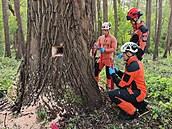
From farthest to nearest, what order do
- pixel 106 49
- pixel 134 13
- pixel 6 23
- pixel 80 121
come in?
pixel 6 23 → pixel 106 49 → pixel 134 13 → pixel 80 121

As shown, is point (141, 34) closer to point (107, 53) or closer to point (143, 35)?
point (143, 35)

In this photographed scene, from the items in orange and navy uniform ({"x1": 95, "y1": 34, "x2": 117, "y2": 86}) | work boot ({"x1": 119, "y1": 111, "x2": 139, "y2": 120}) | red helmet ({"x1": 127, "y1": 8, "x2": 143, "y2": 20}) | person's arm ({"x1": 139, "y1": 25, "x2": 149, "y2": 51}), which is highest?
red helmet ({"x1": 127, "y1": 8, "x2": 143, "y2": 20})

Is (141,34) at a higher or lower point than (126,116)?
higher

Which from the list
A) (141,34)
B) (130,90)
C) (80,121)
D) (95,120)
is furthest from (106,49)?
(80,121)

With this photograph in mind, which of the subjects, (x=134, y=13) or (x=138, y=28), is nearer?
(x=134, y=13)

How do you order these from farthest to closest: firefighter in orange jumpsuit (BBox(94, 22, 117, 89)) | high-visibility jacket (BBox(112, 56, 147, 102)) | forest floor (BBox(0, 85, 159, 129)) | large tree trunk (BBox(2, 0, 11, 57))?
large tree trunk (BBox(2, 0, 11, 57)), firefighter in orange jumpsuit (BBox(94, 22, 117, 89)), high-visibility jacket (BBox(112, 56, 147, 102)), forest floor (BBox(0, 85, 159, 129))

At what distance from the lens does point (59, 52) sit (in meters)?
4.21

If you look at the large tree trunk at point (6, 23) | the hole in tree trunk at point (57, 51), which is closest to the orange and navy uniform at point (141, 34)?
the hole in tree trunk at point (57, 51)

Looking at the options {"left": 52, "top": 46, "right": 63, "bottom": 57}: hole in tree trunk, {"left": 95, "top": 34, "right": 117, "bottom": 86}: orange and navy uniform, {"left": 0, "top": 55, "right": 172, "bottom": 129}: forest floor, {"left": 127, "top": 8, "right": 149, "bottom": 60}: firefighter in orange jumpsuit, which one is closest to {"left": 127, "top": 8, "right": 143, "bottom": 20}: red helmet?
{"left": 127, "top": 8, "right": 149, "bottom": 60}: firefighter in orange jumpsuit

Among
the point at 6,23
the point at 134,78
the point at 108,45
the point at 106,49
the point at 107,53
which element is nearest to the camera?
the point at 134,78

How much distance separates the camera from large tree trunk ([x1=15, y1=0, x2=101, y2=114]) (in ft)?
13.5

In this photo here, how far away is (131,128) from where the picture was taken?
4406mm

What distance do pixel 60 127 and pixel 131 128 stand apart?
1273 millimetres

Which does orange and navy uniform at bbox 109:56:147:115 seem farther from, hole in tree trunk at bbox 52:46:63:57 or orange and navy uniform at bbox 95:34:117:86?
orange and navy uniform at bbox 95:34:117:86
